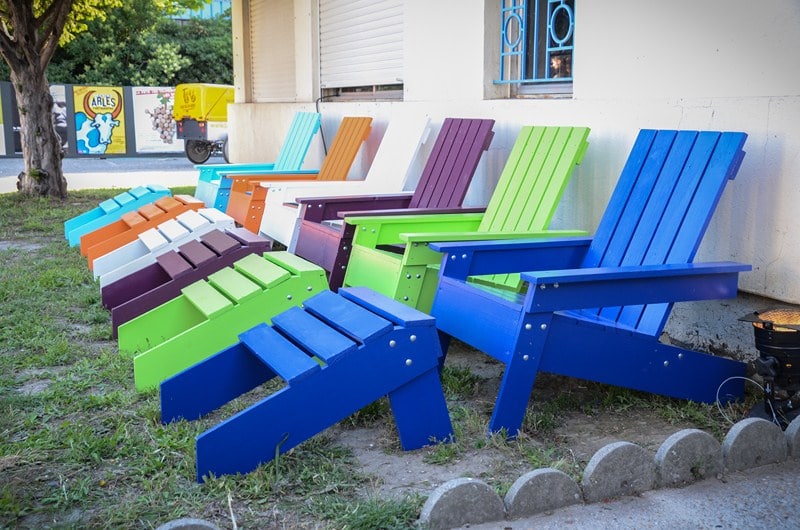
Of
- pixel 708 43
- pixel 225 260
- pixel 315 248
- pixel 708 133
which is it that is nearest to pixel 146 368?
pixel 225 260

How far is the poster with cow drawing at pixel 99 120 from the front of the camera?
70.7ft

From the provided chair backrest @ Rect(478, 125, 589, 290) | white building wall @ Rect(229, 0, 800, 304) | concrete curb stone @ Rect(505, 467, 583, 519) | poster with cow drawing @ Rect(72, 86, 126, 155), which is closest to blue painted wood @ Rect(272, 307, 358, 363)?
concrete curb stone @ Rect(505, 467, 583, 519)

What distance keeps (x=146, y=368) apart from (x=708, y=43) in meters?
2.86

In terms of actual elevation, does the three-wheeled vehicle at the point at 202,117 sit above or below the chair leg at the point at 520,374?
above

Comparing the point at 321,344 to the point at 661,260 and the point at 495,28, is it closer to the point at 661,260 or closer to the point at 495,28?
the point at 661,260

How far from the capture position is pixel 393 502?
2604mm

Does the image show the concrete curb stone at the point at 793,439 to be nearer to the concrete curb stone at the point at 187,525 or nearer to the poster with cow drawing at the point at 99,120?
the concrete curb stone at the point at 187,525

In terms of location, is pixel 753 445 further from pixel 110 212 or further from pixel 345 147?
pixel 110 212

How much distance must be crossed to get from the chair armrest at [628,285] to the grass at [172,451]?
488 millimetres

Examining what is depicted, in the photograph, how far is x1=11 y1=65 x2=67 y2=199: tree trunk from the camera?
11266 mm

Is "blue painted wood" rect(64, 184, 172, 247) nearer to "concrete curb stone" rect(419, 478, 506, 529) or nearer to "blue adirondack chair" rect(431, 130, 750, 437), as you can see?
"blue adirondack chair" rect(431, 130, 750, 437)

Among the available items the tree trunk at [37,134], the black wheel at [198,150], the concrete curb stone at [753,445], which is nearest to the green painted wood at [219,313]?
the concrete curb stone at [753,445]

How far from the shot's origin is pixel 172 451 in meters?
3.10

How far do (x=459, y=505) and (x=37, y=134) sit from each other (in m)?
10.4
